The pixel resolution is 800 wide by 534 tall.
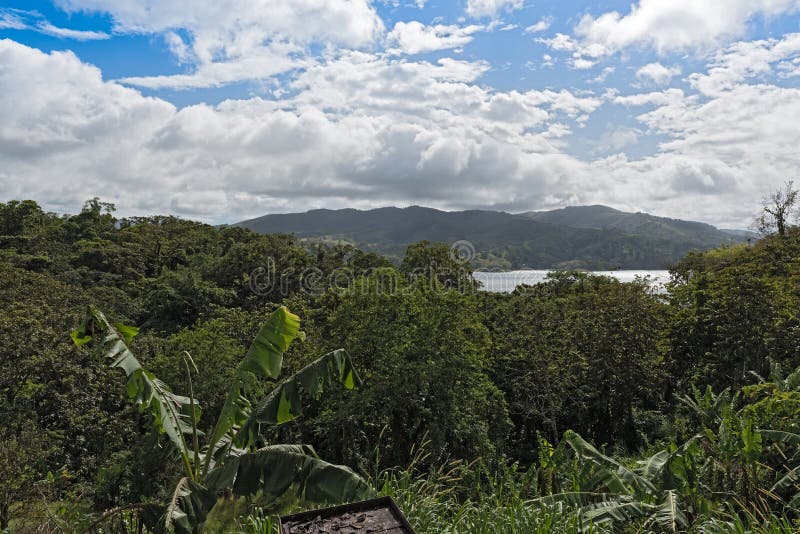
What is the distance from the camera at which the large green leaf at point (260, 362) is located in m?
7.32

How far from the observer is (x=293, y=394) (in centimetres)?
716

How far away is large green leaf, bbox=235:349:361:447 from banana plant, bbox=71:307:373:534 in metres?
0.01

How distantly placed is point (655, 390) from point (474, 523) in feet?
56.3

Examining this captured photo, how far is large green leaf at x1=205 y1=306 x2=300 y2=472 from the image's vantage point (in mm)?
7320

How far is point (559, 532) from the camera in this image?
13.9 feet

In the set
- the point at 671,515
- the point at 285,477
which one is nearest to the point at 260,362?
the point at 285,477

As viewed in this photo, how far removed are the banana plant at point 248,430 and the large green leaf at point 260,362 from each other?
0.04 feet

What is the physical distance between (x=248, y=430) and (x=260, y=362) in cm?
92

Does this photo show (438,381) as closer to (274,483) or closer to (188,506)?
(274,483)

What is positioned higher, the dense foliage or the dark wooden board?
the dark wooden board

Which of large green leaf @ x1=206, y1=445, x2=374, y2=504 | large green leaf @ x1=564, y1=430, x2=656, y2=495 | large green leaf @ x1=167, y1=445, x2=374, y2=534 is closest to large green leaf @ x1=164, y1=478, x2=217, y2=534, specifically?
large green leaf @ x1=167, y1=445, x2=374, y2=534

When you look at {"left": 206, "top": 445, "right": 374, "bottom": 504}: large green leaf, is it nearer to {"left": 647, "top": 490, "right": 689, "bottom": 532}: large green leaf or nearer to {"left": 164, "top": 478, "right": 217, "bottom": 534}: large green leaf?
{"left": 164, "top": 478, "right": 217, "bottom": 534}: large green leaf

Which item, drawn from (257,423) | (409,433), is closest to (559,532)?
(257,423)

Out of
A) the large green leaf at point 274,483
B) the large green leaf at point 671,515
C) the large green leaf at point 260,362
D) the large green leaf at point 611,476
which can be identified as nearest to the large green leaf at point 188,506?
the large green leaf at point 274,483
